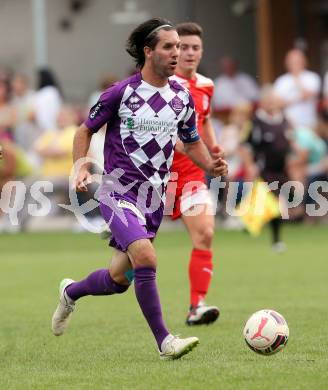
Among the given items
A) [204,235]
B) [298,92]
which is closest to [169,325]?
[204,235]

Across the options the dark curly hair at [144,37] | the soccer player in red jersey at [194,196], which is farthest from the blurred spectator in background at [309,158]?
the dark curly hair at [144,37]

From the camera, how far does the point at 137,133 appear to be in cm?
796

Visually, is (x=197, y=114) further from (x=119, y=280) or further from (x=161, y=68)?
(x=119, y=280)

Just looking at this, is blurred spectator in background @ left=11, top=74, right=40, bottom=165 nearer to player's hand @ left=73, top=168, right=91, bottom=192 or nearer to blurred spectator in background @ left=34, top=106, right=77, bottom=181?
blurred spectator in background @ left=34, top=106, right=77, bottom=181

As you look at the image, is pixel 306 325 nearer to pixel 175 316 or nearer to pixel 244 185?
pixel 175 316

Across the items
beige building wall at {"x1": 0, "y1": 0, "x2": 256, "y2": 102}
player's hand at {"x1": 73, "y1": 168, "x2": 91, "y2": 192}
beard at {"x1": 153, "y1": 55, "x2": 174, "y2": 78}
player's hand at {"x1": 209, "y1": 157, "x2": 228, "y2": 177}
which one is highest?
beard at {"x1": 153, "y1": 55, "x2": 174, "y2": 78}

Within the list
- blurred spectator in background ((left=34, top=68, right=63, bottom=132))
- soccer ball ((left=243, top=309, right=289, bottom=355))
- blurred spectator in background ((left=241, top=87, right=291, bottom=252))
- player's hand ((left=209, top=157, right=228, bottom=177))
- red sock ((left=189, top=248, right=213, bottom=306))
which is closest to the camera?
soccer ball ((left=243, top=309, right=289, bottom=355))

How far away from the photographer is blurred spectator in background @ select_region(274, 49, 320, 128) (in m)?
21.0

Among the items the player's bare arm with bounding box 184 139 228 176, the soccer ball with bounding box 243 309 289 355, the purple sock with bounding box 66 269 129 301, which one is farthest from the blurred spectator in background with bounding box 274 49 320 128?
the soccer ball with bounding box 243 309 289 355

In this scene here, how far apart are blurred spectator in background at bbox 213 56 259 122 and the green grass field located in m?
6.46

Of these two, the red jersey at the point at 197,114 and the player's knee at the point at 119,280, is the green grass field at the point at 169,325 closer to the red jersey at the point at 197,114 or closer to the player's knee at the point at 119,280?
the player's knee at the point at 119,280

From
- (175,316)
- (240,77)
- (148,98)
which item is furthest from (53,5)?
(148,98)

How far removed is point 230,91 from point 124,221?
645 inches

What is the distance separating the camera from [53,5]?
25.8m
